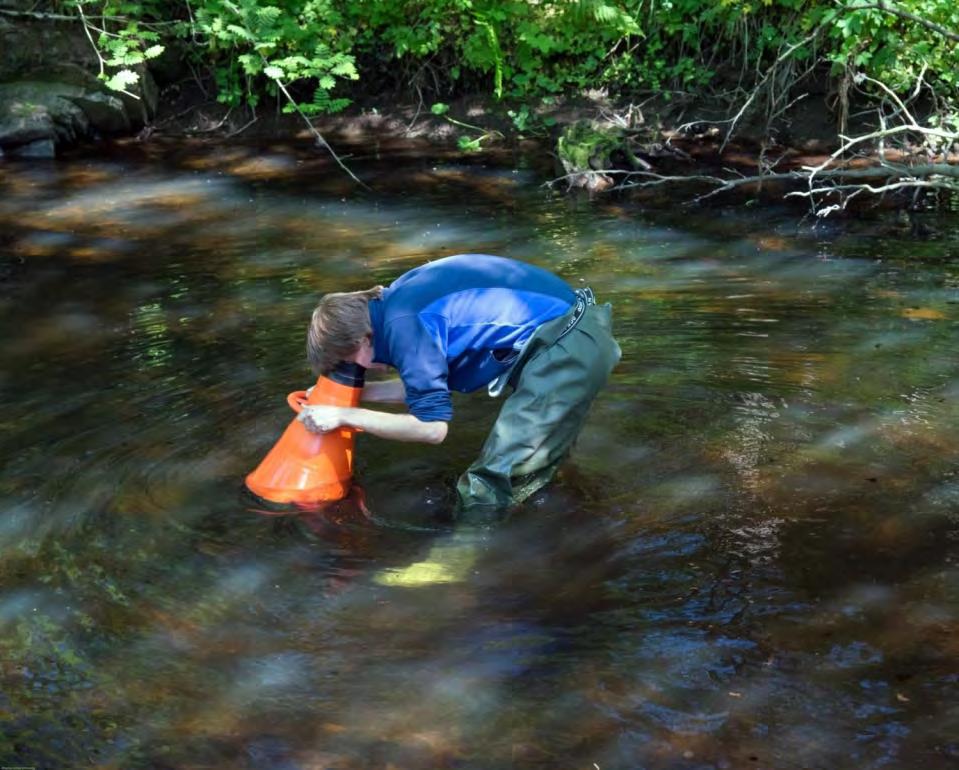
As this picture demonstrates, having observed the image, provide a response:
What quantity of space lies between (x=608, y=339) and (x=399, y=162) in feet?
22.9

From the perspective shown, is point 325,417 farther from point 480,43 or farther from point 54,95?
point 54,95

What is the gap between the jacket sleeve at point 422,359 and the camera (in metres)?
3.79

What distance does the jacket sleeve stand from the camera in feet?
12.4

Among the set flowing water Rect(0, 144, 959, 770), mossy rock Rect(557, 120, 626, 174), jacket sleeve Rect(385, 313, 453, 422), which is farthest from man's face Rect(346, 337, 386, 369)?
mossy rock Rect(557, 120, 626, 174)

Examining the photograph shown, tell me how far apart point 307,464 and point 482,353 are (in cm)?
85

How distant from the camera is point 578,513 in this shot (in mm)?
4363

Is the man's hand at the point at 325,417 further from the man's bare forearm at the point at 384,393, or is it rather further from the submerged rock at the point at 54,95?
the submerged rock at the point at 54,95

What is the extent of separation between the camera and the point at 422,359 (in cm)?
379

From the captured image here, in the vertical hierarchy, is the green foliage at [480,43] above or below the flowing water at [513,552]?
above

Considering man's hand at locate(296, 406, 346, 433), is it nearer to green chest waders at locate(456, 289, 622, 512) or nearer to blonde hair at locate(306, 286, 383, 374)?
blonde hair at locate(306, 286, 383, 374)

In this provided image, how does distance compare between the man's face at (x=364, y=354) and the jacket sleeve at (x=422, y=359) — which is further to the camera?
the man's face at (x=364, y=354)

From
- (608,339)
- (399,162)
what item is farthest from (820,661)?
(399,162)

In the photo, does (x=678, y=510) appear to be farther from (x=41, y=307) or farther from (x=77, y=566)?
(x=41, y=307)

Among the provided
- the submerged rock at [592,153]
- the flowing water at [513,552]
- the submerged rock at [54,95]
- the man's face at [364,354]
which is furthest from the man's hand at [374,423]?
the submerged rock at [54,95]
